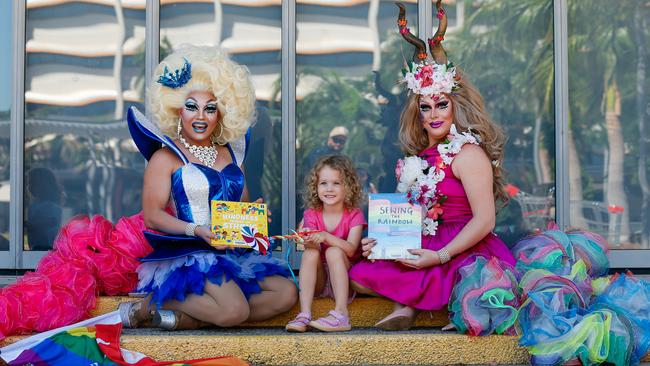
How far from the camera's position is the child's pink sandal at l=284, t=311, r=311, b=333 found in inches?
181

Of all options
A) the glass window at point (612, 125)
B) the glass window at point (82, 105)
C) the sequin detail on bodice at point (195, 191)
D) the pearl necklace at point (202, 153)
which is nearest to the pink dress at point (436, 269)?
the sequin detail on bodice at point (195, 191)

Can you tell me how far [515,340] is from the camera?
443cm

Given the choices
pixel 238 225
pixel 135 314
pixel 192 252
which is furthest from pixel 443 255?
pixel 135 314

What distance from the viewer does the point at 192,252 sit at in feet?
15.3

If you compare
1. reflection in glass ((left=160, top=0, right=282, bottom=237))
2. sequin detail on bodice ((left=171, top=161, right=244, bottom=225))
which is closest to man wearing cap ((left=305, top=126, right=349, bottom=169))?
reflection in glass ((left=160, top=0, right=282, bottom=237))

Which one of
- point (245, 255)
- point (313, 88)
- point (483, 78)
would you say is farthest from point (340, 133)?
point (245, 255)

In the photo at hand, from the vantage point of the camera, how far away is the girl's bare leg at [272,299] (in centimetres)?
479

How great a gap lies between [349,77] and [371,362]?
8.59 feet

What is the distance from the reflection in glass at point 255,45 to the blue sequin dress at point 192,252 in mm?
1239

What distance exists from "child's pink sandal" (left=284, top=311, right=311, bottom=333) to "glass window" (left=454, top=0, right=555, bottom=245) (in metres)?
2.23

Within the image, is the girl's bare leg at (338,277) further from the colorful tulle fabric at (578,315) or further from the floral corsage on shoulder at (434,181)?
the colorful tulle fabric at (578,315)

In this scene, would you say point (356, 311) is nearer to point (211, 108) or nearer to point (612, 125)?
point (211, 108)

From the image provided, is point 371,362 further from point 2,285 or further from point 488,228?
point 2,285

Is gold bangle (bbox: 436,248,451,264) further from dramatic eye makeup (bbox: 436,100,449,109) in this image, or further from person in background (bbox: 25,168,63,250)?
person in background (bbox: 25,168,63,250)
